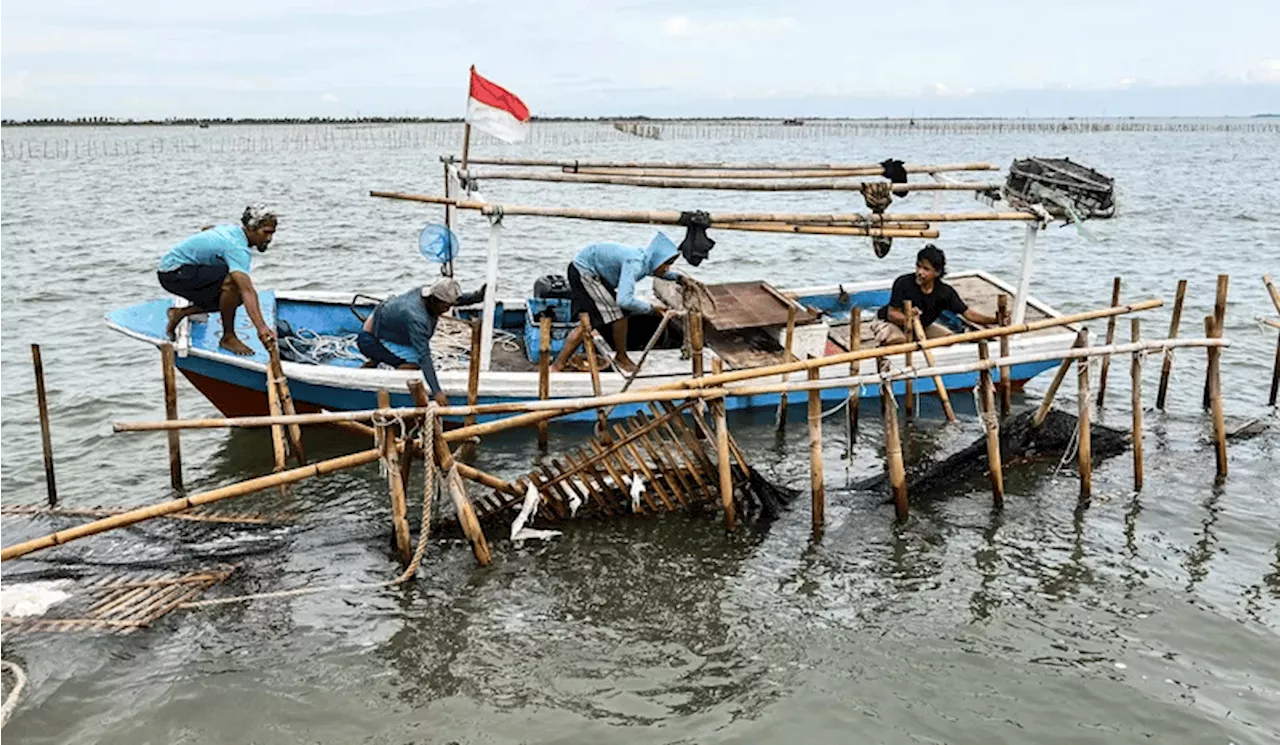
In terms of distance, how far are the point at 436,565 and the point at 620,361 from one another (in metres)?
3.39

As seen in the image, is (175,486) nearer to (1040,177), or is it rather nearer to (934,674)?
(934,674)

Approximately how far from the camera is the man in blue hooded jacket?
33.3 feet

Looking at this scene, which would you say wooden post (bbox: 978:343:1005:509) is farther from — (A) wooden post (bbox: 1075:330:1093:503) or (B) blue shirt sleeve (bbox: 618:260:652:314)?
(B) blue shirt sleeve (bbox: 618:260:652:314)

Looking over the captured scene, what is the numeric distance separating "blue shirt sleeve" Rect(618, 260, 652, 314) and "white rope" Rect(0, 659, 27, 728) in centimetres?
602

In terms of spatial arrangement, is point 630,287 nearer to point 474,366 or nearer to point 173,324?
point 474,366

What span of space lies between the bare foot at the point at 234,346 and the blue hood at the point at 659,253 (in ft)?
13.6

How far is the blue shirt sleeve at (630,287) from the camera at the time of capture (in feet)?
33.3

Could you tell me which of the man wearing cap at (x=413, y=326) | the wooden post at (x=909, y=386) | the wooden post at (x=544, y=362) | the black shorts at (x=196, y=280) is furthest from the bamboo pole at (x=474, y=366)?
the wooden post at (x=909, y=386)

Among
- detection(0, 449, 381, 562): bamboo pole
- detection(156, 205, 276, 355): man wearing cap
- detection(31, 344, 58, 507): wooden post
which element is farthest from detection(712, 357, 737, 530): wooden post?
detection(31, 344, 58, 507): wooden post

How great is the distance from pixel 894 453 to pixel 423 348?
429cm

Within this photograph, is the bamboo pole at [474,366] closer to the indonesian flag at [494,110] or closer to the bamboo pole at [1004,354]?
the indonesian flag at [494,110]

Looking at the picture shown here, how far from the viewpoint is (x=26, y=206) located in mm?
32781

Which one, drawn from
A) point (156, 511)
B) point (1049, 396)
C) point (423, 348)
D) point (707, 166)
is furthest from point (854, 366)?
point (156, 511)

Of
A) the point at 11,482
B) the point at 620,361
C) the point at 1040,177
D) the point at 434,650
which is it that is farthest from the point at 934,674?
the point at 11,482
